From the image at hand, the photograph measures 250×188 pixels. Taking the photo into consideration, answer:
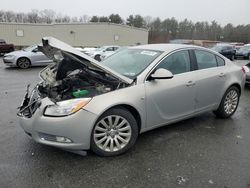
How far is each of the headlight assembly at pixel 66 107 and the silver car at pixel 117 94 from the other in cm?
1

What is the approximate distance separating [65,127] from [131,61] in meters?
1.69

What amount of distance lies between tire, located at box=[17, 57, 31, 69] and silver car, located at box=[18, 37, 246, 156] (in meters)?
10.1

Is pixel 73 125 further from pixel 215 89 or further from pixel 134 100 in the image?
pixel 215 89

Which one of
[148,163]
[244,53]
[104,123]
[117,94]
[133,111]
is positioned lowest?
[148,163]

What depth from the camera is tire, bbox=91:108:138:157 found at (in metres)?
3.32

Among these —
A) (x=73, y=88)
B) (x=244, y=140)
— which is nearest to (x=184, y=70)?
(x=244, y=140)

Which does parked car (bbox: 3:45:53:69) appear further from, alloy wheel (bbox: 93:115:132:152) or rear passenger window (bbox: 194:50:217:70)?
alloy wheel (bbox: 93:115:132:152)

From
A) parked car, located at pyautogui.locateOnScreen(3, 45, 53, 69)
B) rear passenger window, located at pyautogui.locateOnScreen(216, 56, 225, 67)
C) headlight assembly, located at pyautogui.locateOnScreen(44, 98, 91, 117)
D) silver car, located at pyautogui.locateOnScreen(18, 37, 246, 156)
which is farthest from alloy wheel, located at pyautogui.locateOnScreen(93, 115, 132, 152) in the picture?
parked car, located at pyautogui.locateOnScreen(3, 45, 53, 69)

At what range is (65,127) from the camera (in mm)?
3061

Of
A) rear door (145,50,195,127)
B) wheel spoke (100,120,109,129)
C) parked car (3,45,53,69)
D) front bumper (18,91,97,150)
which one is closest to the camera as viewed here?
front bumper (18,91,97,150)

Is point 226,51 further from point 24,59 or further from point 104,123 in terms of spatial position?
point 104,123

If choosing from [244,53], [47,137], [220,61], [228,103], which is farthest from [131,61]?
[244,53]

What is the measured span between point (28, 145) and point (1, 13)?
76876 mm

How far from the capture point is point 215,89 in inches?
185
